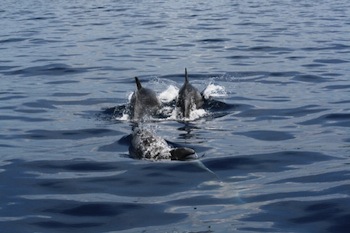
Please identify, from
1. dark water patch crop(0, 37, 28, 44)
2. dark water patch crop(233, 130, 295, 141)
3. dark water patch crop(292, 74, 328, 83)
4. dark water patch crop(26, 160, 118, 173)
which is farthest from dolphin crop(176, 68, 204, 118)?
dark water patch crop(0, 37, 28, 44)

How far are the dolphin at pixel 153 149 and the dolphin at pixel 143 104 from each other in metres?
2.58

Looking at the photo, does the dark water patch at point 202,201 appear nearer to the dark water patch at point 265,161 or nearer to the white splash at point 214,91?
the dark water patch at point 265,161

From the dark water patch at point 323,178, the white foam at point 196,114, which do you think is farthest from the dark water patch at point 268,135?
the dark water patch at point 323,178

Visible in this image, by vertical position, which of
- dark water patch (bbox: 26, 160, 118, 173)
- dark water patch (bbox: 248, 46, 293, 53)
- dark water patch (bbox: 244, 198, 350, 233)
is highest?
dark water patch (bbox: 244, 198, 350, 233)

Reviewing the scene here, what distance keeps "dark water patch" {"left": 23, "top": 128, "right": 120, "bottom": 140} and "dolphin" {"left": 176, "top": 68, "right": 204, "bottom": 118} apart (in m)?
2.09

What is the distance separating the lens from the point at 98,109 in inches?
667

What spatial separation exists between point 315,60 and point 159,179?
1386 centimetres

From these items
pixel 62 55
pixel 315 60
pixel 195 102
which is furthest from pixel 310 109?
pixel 62 55

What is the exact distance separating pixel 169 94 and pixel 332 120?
17.1ft

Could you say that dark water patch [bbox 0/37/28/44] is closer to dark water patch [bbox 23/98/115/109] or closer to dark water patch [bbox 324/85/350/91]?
dark water patch [bbox 23/98/115/109]

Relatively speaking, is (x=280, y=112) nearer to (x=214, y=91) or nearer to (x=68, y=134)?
(x=214, y=91)

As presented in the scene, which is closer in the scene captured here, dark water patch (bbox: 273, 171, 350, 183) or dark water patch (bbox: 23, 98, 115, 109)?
dark water patch (bbox: 273, 171, 350, 183)

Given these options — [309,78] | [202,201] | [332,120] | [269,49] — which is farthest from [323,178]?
[269,49]

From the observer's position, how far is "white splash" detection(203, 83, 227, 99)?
1802cm
